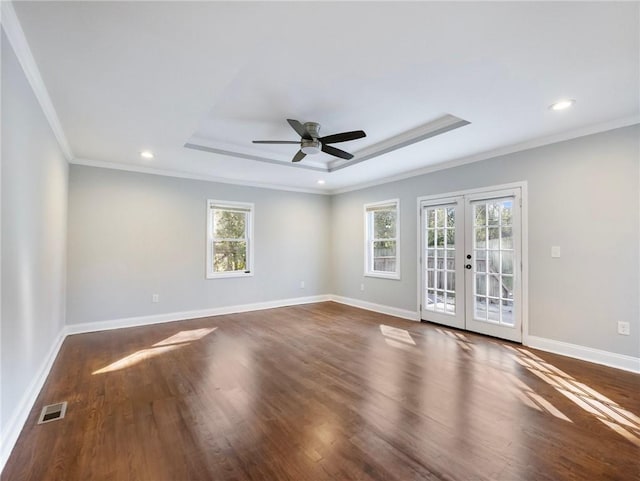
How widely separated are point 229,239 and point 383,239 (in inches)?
120

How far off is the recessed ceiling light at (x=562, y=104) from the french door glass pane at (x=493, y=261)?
143cm

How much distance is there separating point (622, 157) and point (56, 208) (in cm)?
635

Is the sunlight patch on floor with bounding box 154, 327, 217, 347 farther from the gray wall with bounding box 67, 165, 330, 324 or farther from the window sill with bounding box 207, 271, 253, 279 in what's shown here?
the window sill with bounding box 207, 271, 253, 279

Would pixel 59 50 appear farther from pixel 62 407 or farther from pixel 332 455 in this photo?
pixel 332 455

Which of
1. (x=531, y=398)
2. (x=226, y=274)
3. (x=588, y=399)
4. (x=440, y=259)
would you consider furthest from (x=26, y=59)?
(x=440, y=259)

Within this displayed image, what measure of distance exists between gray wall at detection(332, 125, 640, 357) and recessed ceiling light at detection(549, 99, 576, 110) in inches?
34.7

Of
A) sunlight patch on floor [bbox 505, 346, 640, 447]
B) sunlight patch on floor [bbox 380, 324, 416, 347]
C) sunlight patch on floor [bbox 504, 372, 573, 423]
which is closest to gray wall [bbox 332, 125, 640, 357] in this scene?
sunlight patch on floor [bbox 505, 346, 640, 447]

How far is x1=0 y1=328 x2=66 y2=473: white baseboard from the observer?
1861 mm

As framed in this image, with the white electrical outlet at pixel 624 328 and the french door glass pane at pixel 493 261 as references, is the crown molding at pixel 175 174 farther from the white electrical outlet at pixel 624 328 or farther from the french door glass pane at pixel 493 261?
the white electrical outlet at pixel 624 328

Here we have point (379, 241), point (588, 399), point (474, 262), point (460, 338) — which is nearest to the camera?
point (588, 399)

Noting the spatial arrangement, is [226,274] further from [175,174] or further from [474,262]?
[474,262]

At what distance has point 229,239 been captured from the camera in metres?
6.03

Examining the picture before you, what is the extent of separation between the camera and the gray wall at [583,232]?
323 centimetres

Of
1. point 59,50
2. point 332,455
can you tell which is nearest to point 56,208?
point 59,50
